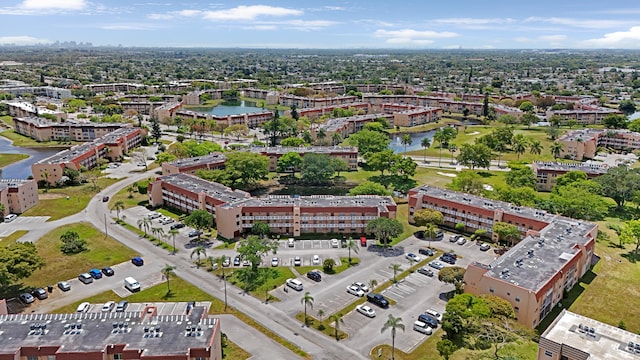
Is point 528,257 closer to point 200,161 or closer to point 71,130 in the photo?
point 200,161

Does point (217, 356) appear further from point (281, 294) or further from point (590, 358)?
point (590, 358)

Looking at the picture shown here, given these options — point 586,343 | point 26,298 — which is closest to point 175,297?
point 26,298

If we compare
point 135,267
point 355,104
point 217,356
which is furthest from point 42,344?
point 355,104

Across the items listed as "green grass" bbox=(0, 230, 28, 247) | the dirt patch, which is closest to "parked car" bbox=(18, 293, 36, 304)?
"green grass" bbox=(0, 230, 28, 247)

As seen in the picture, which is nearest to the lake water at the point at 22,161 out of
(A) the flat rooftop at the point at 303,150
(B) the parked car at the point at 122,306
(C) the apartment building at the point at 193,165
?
(C) the apartment building at the point at 193,165

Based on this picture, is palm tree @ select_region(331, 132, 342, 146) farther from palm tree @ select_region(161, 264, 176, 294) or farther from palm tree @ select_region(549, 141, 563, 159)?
palm tree @ select_region(161, 264, 176, 294)
